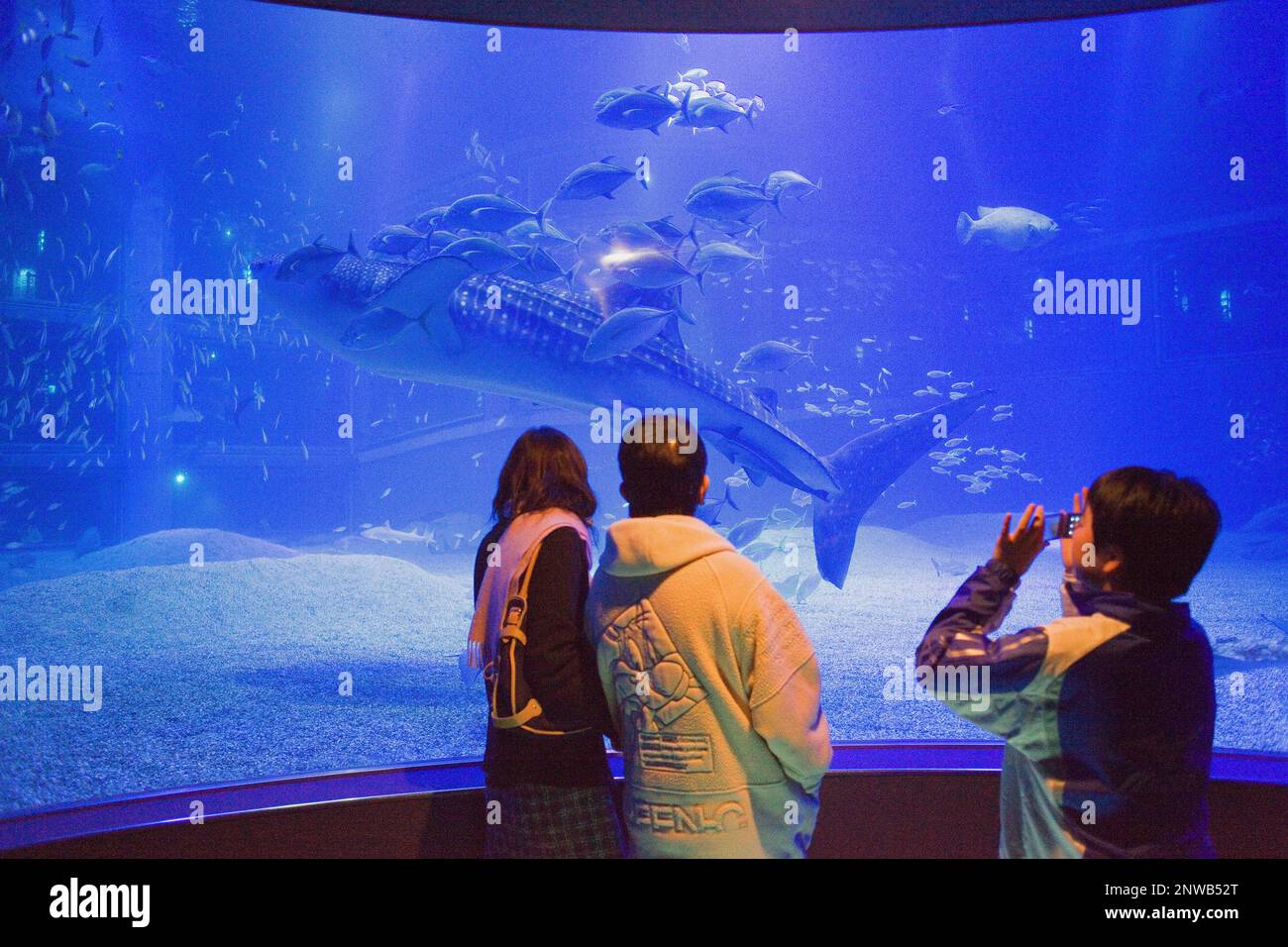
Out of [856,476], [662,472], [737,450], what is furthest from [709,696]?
[856,476]

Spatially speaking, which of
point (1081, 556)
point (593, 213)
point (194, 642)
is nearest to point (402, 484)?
point (593, 213)

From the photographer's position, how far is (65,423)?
14.6m

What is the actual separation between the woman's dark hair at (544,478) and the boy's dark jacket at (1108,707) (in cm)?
89

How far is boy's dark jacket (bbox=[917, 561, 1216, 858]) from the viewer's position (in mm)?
A: 1429

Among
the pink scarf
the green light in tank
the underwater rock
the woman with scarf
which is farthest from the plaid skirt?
the green light in tank

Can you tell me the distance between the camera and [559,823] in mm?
1817

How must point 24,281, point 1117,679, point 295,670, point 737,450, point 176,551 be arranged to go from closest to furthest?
point 1117,679 < point 737,450 < point 295,670 < point 176,551 < point 24,281

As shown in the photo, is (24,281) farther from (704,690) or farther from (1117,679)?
(1117,679)

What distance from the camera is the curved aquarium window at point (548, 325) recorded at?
242 inches

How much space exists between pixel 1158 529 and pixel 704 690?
2.97ft

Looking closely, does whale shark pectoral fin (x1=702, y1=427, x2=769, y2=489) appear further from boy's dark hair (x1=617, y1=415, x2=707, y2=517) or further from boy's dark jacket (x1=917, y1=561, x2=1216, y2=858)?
boy's dark jacket (x1=917, y1=561, x2=1216, y2=858)

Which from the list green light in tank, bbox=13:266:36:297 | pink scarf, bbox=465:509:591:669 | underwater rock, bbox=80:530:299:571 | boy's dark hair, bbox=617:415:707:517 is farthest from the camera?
green light in tank, bbox=13:266:36:297

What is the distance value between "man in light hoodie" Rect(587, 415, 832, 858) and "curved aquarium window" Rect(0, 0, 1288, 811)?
348 centimetres

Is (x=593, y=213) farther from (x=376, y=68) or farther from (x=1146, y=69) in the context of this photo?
(x=1146, y=69)
